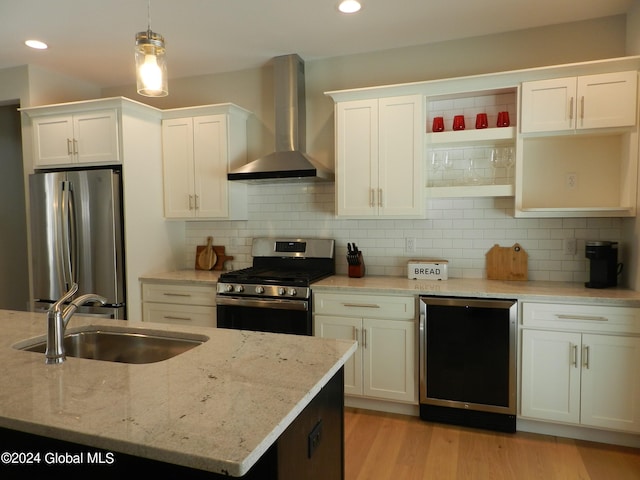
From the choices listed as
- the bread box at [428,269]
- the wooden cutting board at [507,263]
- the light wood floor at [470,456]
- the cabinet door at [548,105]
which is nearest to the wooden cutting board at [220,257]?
the bread box at [428,269]

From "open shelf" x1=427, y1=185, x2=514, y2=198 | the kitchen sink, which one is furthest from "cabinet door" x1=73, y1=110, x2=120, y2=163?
"open shelf" x1=427, y1=185, x2=514, y2=198

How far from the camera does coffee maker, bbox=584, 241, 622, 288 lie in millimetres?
2785

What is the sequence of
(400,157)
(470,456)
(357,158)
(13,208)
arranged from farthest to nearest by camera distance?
(13,208) < (357,158) < (400,157) < (470,456)

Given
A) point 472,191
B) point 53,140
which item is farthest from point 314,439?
point 53,140

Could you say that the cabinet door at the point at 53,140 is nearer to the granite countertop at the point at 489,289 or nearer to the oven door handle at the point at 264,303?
the oven door handle at the point at 264,303

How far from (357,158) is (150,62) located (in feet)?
6.23

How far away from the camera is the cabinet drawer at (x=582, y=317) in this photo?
2.52 metres

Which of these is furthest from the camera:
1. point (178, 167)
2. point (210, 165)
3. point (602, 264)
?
point (178, 167)

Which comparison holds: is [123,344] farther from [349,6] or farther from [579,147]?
[579,147]

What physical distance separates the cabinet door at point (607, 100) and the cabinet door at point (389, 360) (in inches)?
69.7

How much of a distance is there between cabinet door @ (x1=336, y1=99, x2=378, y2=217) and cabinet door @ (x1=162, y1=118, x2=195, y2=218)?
137 centimetres

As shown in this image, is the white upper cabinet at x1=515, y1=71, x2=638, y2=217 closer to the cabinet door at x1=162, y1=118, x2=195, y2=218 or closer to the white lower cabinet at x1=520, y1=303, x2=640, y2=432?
the white lower cabinet at x1=520, y1=303, x2=640, y2=432

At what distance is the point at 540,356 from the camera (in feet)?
8.85

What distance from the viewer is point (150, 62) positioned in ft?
5.49
